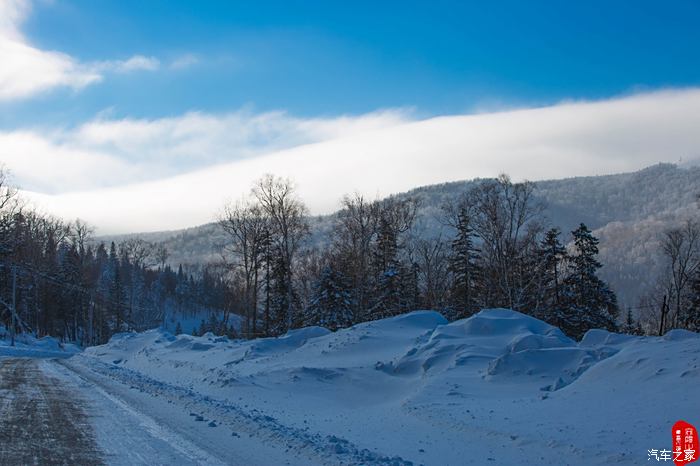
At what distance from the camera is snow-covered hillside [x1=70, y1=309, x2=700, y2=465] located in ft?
29.2

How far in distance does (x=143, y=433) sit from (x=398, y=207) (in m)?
36.8

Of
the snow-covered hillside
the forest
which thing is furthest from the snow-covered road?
the forest

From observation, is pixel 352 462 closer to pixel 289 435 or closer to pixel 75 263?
pixel 289 435

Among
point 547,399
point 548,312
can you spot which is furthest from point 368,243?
point 547,399

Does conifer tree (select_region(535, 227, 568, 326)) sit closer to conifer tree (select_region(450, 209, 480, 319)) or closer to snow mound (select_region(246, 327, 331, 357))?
conifer tree (select_region(450, 209, 480, 319))

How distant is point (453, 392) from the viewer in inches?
527

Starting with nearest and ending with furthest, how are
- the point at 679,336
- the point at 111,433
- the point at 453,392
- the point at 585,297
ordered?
the point at 111,433 → the point at 453,392 → the point at 679,336 → the point at 585,297

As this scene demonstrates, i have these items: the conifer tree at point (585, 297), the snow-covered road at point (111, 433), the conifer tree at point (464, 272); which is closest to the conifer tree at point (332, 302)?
the conifer tree at point (464, 272)

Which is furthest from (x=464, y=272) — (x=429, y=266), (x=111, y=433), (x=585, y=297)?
(x=111, y=433)

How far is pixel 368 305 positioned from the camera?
4528cm

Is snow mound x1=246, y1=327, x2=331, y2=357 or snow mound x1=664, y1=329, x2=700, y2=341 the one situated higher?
snow mound x1=664, y1=329, x2=700, y2=341

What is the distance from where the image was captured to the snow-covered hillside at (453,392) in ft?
29.2

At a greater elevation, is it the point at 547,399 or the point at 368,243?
the point at 368,243

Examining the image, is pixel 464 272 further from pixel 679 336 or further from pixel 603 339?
pixel 679 336
